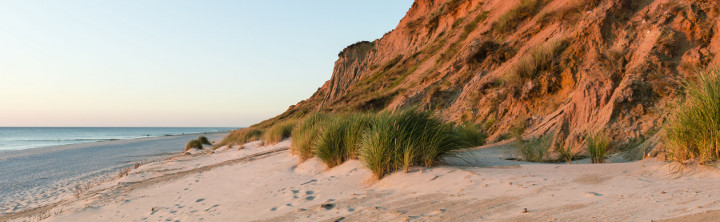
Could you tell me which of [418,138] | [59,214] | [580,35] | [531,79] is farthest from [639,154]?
[59,214]

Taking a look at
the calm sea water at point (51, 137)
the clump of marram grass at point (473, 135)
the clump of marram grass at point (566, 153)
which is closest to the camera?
the clump of marram grass at point (566, 153)

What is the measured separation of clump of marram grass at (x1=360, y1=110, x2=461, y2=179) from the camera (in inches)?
235

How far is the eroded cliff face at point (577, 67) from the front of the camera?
811 cm

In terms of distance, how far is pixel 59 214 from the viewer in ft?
21.1

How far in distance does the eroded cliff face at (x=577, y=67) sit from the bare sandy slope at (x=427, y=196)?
1.85m

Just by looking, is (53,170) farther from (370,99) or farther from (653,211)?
(653,211)

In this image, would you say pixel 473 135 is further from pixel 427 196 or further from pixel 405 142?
pixel 427 196

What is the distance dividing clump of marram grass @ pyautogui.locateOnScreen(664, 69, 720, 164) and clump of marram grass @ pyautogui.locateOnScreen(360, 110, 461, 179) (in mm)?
2664

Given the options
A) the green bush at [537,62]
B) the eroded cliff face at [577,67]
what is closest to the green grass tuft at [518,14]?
the eroded cliff face at [577,67]

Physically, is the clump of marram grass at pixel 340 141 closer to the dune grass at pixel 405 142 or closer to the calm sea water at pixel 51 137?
the dune grass at pixel 405 142

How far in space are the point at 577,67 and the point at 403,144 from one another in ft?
23.0

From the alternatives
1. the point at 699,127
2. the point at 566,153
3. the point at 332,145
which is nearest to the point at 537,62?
the point at 566,153

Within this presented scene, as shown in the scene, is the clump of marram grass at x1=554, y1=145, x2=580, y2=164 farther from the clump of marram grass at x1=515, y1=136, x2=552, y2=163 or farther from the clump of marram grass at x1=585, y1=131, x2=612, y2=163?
the clump of marram grass at x1=585, y1=131, x2=612, y2=163

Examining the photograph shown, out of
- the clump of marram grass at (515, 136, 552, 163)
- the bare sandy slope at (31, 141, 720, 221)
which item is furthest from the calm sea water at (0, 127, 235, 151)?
the clump of marram grass at (515, 136, 552, 163)
